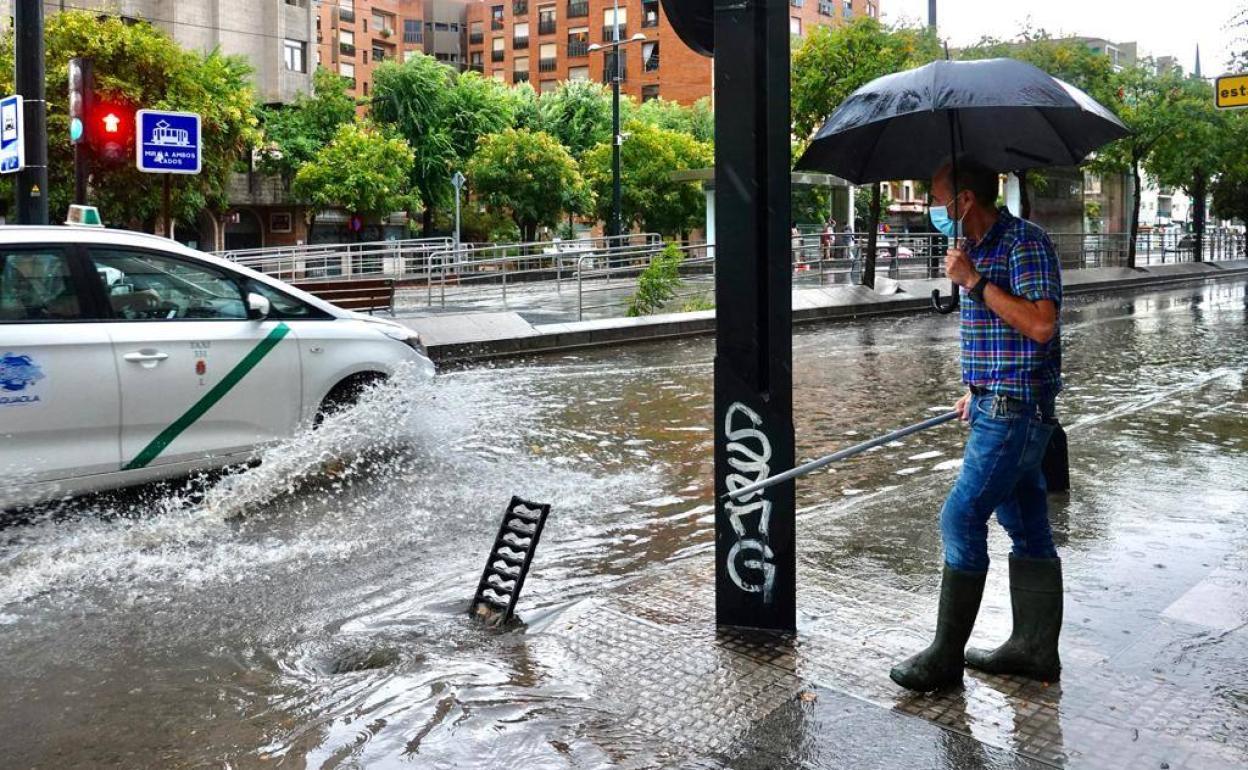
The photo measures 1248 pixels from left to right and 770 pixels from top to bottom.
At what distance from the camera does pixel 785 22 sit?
434 cm

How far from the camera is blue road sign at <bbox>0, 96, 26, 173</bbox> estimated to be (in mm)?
11711

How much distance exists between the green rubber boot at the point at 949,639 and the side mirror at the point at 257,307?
4.67m

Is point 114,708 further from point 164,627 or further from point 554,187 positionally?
point 554,187

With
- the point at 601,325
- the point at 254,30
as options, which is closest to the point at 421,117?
the point at 254,30

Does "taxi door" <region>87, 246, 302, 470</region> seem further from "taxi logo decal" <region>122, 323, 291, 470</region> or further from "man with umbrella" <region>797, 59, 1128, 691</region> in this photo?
"man with umbrella" <region>797, 59, 1128, 691</region>

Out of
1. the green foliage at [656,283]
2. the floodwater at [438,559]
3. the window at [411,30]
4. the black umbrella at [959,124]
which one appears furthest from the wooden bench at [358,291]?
the window at [411,30]

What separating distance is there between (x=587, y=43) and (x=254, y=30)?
40.8 metres

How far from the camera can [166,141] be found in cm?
1259

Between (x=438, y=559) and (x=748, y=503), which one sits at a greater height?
(x=748, y=503)

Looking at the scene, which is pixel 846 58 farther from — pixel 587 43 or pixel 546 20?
pixel 546 20

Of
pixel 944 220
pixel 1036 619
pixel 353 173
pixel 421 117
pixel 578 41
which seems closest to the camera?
pixel 944 220

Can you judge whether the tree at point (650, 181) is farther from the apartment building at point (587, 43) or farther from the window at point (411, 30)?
the window at point (411, 30)

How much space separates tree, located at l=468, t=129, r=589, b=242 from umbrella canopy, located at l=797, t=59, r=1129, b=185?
44.5m

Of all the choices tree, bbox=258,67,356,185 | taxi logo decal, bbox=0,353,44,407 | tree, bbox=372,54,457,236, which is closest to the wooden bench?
taxi logo decal, bbox=0,353,44,407
